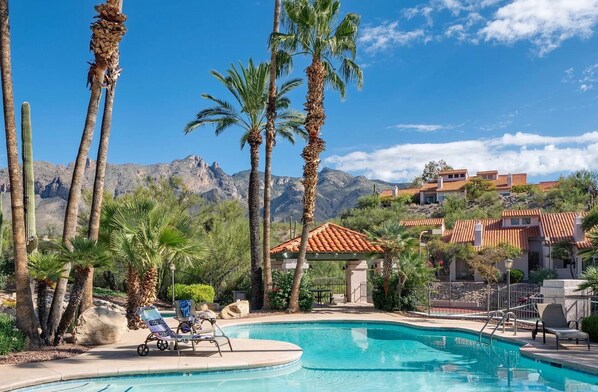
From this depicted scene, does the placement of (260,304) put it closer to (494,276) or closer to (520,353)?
(520,353)

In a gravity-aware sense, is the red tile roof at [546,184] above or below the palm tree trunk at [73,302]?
above

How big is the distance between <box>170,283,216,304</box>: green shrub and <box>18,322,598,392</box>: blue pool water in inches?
290

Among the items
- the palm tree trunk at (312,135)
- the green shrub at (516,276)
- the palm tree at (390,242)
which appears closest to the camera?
the palm tree trunk at (312,135)

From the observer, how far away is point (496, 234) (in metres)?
41.1

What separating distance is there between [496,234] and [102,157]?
1323 inches

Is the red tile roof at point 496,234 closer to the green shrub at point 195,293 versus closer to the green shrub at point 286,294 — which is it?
the green shrub at point 286,294

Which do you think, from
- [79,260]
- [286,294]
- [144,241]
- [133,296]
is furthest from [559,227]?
[79,260]

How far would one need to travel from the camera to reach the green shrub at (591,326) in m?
12.9

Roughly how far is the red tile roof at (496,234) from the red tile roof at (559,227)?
113 centimetres

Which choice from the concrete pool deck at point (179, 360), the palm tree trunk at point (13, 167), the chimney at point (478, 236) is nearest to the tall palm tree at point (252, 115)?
the concrete pool deck at point (179, 360)

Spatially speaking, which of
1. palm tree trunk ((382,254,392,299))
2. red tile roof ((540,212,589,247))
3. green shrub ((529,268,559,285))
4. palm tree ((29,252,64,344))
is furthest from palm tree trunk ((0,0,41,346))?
red tile roof ((540,212,589,247))

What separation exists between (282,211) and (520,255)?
128m

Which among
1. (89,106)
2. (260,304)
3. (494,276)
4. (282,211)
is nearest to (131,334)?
(89,106)

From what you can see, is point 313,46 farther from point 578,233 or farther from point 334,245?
point 578,233
